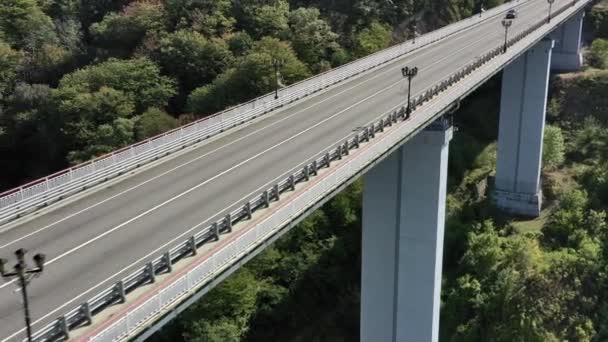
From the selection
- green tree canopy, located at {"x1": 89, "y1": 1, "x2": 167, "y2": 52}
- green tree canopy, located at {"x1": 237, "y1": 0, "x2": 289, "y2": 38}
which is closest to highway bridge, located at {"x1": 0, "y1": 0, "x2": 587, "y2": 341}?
green tree canopy, located at {"x1": 237, "y1": 0, "x2": 289, "y2": 38}

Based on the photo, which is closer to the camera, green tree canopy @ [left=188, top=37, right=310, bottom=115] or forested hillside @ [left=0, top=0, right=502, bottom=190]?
forested hillside @ [left=0, top=0, right=502, bottom=190]

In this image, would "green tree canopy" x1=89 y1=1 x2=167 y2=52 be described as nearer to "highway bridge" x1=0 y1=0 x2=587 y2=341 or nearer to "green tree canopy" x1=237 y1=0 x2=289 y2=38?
"green tree canopy" x1=237 y1=0 x2=289 y2=38

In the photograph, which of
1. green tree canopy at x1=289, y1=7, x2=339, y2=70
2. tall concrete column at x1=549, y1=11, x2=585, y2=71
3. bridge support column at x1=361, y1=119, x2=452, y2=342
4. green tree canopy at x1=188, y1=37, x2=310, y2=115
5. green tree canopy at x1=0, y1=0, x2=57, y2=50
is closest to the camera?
bridge support column at x1=361, y1=119, x2=452, y2=342

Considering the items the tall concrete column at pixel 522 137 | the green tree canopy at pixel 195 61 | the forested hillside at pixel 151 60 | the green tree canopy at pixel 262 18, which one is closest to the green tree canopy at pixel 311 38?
the forested hillside at pixel 151 60

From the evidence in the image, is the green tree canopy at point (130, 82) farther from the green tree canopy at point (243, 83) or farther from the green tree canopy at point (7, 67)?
the green tree canopy at point (7, 67)

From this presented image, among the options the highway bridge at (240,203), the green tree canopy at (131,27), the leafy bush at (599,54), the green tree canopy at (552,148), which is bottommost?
the green tree canopy at (552,148)

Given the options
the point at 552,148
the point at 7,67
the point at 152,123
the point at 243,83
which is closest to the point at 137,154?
the point at 152,123

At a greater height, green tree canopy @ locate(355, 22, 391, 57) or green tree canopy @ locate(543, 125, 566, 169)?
green tree canopy @ locate(355, 22, 391, 57)

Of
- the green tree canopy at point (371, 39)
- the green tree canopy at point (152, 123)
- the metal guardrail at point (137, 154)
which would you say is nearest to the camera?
the metal guardrail at point (137, 154)
